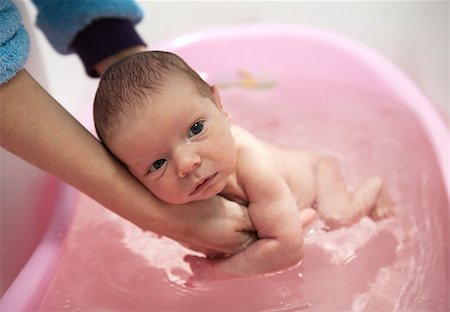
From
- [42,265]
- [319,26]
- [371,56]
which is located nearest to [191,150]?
[42,265]

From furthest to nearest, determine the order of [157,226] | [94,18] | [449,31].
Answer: [449,31]
[94,18]
[157,226]

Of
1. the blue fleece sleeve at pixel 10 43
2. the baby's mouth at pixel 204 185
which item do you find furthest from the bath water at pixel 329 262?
the blue fleece sleeve at pixel 10 43

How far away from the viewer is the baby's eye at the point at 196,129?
93 cm

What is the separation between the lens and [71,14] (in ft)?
4.22

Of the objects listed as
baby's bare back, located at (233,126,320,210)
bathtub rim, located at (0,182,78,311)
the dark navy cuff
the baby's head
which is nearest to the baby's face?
the baby's head

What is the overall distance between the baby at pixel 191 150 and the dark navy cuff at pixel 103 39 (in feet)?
1.21

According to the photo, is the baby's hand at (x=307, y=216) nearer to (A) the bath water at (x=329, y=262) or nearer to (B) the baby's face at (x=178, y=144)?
(A) the bath water at (x=329, y=262)

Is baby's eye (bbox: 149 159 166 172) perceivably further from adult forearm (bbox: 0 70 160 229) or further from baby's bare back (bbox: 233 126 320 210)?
baby's bare back (bbox: 233 126 320 210)

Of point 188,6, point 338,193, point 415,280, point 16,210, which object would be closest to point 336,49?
point 188,6

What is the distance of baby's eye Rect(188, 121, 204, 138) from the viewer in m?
0.93

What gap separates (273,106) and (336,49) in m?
0.23

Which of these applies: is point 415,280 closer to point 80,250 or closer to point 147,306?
point 147,306

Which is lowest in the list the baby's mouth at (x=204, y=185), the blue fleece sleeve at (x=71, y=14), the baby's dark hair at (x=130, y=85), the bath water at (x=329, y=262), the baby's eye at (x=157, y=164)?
the bath water at (x=329, y=262)

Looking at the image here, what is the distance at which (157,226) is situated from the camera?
101 cm
